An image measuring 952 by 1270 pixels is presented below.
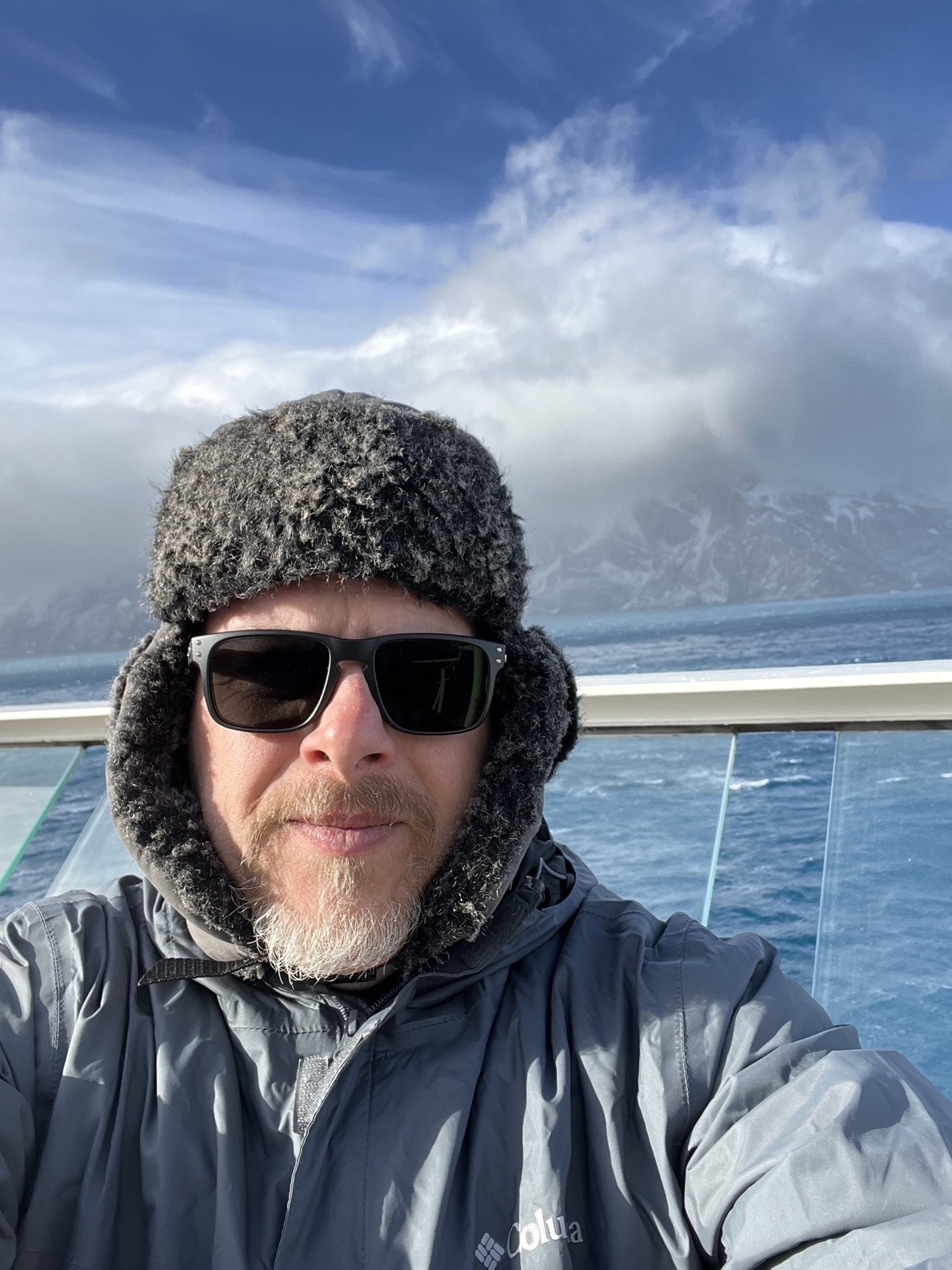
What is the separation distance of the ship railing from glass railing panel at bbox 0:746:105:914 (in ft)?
0.05

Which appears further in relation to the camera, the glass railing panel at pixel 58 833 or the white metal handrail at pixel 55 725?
the white metal handrail at pixel 55 725

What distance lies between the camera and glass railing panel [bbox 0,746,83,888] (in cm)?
279

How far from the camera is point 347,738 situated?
122 cm

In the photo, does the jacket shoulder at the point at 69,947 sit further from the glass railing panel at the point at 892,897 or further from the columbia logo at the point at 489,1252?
the glass railing panel at the point at 892,897

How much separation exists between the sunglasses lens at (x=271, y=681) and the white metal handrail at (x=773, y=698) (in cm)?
121

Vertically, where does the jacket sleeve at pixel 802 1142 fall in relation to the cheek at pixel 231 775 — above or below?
below

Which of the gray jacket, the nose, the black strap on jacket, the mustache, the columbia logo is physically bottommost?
the columbia logo

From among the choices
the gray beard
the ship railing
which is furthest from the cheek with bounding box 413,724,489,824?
the ship railing

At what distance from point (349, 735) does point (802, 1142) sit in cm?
73

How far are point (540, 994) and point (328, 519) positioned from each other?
75 cm

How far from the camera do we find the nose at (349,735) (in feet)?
4.00

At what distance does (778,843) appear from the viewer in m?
2.17

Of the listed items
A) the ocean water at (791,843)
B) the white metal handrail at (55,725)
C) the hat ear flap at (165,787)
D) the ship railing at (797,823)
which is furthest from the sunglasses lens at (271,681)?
the white metal handrail at (55,725)

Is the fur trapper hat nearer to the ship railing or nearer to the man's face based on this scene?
the man's face
